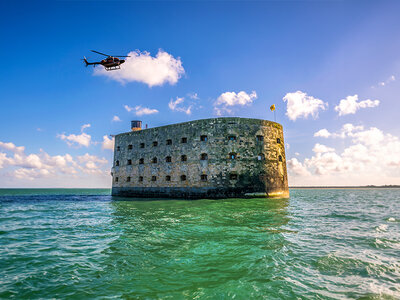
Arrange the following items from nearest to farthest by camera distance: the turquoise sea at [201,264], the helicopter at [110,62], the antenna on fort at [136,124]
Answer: the turquoise sea at [201,264] < the helicopter at [110,62] < the antenna on fort at [136,124]

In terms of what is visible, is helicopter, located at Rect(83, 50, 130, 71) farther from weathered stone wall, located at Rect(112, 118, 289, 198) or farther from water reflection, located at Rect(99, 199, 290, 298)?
water reflection, located at Rect(99, 199, 290, 298)

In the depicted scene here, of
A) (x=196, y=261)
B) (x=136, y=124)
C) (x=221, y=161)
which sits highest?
(x=136, y=124)

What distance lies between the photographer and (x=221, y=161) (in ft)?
60.5

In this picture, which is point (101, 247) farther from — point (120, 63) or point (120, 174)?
point (120, 174)

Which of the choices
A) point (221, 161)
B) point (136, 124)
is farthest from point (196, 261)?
point (136, 124)

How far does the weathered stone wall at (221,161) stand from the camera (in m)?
18.2

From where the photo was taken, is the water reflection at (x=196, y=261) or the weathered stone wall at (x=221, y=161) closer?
the water reflection at (x=196, y=261)

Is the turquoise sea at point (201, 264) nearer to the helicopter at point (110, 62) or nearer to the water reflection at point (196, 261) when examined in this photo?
the water reflection at point (196, 261)

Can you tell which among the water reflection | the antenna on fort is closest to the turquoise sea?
the water reflection

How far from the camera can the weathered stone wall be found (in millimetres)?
18219

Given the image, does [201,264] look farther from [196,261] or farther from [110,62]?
[110,62]

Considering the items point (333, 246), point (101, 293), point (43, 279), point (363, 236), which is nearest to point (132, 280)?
point (101, 293)

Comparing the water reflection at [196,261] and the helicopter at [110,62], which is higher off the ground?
the helicopter at [110,62]

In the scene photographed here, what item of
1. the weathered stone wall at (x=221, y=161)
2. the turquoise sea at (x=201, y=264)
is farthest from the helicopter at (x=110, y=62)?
the turquoise sea at (x=201, y=264)
